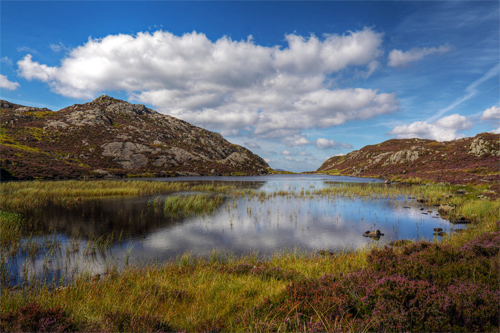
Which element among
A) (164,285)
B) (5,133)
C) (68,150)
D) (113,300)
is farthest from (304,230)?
(5,133)

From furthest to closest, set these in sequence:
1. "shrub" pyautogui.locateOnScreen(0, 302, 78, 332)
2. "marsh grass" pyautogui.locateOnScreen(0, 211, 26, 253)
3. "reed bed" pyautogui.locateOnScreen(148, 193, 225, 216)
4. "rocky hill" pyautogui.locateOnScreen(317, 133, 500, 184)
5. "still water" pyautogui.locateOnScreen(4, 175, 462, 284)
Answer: "rocky hill" pyautogui.locateOnScreen(317, 133, 500, 184) < "reed bed" pyautogui.locateOnScreen(148, 193, 225, 216) < "marsh grass" pyautogui.locateOnScreen(0, 211, 26, 253) < "still water" pyautogui.locateOnScreen(4, 175, 462, 284) < "shrub" pyautogui.locateOnScreen(0, 302, 78, 332)

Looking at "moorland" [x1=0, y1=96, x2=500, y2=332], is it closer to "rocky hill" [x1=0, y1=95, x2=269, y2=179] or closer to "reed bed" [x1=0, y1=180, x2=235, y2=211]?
"reed bed" [x1=0, y1=180, x2=235, y2=211]

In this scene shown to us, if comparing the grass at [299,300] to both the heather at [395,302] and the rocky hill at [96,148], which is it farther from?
the rocky hill at [96,148]

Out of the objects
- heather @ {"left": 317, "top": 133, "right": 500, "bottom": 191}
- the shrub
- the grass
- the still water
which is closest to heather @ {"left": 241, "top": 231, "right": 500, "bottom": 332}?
the grass

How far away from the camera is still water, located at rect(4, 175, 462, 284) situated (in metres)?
13.1

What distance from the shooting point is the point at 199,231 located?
1977cm

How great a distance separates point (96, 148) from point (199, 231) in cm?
11056

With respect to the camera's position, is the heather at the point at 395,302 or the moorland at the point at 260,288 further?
the moorland at the point at 260,288

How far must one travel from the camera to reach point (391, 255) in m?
8.30

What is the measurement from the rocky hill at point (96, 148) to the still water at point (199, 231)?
190 feet

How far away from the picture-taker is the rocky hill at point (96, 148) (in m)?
74.0

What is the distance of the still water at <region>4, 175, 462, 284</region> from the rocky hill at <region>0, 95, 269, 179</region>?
5790cm

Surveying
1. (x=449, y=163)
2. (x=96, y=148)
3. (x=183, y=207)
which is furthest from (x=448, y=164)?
(x=96, y=148)

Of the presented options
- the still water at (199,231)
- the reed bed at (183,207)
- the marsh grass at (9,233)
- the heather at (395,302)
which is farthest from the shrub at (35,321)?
the reed bed at (183,207)
